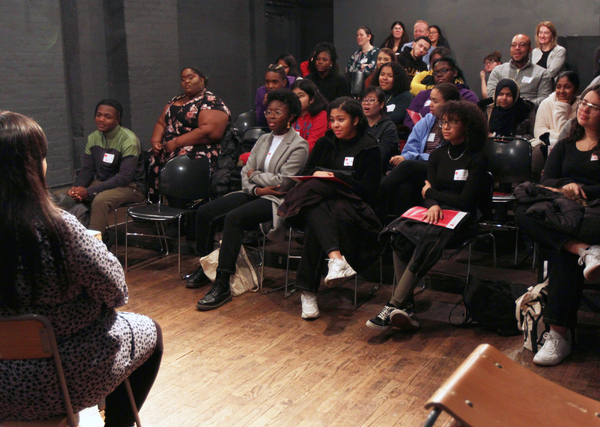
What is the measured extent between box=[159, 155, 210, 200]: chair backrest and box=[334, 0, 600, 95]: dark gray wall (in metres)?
4.91

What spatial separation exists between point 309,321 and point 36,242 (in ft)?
7.00

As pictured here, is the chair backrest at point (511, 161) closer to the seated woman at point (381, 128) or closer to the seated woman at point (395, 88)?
the seated woman at point (381, 128)

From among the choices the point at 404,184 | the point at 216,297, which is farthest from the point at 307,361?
the point at 404,184

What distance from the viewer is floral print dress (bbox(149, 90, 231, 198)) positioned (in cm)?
484

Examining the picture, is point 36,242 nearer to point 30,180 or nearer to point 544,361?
point 30,180

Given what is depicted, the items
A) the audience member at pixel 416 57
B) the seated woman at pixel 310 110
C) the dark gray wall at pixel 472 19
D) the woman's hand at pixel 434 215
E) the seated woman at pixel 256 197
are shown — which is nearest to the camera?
the woman's hand at pixel 434 215

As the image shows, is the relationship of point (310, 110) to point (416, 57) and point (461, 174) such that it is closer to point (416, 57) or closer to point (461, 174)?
point (461, 174)

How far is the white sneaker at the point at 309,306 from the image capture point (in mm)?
3506

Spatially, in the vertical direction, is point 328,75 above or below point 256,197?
above

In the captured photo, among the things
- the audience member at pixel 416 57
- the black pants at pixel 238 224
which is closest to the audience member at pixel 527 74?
the audience member at pixel 416 57

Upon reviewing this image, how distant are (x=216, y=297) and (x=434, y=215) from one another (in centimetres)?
144

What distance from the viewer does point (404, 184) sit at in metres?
3.99

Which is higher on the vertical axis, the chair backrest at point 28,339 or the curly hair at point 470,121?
the curly hair at point 470,121

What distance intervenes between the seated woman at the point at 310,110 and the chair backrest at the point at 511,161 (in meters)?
1.30
